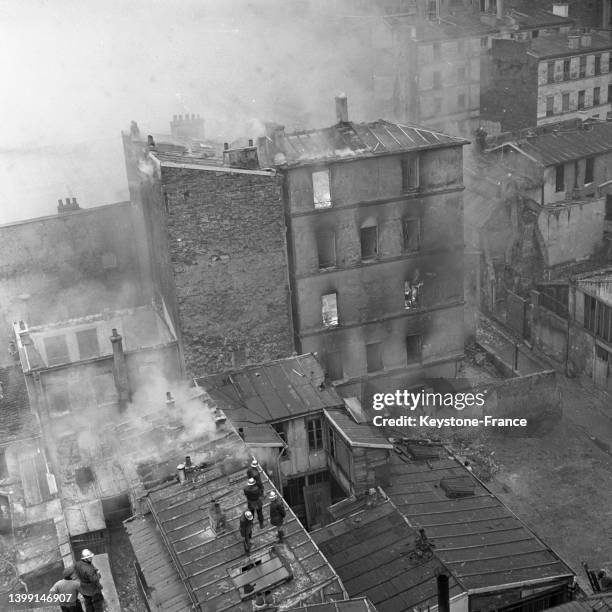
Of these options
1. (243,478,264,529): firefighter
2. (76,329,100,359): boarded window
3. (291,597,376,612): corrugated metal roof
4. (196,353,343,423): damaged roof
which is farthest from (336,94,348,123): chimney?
(291,597,376,612): corrugated metal roof

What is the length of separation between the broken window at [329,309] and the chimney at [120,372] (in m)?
6.35

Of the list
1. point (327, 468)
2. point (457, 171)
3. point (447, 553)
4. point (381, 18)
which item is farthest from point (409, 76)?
point (447, 553)

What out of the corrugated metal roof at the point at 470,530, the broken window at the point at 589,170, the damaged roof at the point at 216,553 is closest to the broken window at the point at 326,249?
the corrugated metal roof at the point at 470,530

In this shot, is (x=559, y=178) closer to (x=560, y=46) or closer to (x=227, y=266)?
(x=560, y=46)

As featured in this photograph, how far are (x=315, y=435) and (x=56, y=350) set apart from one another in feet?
38.6

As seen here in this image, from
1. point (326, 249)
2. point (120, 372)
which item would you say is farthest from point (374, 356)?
point (120, 372)

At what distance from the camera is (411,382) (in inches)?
1104

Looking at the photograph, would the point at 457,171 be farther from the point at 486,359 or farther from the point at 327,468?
the point at 327,468

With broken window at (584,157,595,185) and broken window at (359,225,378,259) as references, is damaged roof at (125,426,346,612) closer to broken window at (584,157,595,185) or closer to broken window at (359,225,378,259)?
broken window at (359,225,378,259)

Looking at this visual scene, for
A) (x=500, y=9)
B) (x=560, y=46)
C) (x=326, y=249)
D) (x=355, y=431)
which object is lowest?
(x=355, y=431)

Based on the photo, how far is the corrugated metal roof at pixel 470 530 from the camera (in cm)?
1658

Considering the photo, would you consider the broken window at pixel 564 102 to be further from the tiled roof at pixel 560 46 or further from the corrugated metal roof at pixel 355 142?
the corrugated metal roof at pixel 355 142

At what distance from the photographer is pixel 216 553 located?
567 inches

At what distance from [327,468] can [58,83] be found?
4649 centimetres
